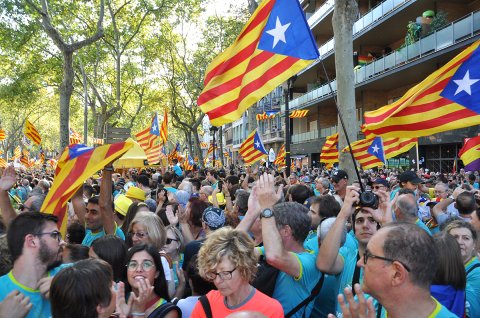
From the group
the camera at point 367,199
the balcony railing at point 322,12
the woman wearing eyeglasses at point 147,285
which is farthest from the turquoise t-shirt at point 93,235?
the balcony railing at point 322,12

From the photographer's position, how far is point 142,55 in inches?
1256

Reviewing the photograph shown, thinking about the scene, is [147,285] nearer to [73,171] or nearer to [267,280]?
[267,280]

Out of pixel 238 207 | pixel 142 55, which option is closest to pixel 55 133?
pixel 142 55

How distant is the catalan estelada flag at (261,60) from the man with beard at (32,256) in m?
2.66

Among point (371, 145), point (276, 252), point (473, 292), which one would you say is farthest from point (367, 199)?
point (371, 145)

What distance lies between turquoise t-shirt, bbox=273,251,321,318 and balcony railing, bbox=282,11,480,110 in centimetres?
1647

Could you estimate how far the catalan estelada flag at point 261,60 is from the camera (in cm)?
555

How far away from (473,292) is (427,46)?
18.4 meters

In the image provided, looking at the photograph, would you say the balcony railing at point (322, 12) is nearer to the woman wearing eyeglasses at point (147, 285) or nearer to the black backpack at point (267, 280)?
the black backpack at point (267, 280)

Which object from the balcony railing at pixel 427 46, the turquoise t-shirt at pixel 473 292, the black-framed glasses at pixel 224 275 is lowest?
the turquoise t-shirt at pixel 473 292

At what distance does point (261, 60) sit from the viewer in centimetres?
571

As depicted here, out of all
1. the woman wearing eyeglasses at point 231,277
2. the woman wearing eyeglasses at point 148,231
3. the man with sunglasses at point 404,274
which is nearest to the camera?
the man with sunglasses at point 404,274

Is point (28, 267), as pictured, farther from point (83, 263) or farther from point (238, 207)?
point (238, 207)

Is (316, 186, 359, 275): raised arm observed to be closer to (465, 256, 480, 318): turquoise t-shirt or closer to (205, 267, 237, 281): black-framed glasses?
(205, 267, 237, 281): black-framed glasses
